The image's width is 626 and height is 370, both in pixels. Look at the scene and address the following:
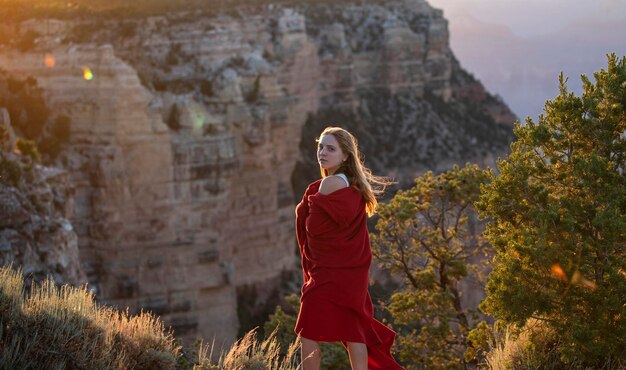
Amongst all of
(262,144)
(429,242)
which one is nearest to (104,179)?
(262,144)

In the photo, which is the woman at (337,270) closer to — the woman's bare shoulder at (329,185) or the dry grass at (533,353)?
the woman's bare shoulder at (329,185)

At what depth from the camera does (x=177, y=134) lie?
27.3 meters

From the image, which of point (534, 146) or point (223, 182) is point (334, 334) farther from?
point (223, 182)

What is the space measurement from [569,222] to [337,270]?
2287 millimetres

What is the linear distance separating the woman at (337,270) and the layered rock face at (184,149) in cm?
1979

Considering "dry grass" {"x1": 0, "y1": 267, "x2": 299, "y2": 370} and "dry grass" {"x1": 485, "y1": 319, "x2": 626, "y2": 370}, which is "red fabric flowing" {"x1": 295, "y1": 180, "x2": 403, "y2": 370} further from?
"dry grass" {"x1": 485, "y1": 319, "x2": 626, "y2": 370}

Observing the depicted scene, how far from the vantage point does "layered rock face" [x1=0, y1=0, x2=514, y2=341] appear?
26156mm

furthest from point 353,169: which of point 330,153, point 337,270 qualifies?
point 337,270

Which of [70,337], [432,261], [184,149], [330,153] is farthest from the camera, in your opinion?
[184,149]

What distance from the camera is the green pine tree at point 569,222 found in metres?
7.59

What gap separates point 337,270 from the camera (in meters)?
6.66

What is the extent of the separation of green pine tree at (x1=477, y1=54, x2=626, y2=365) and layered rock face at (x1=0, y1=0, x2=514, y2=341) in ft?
62.2

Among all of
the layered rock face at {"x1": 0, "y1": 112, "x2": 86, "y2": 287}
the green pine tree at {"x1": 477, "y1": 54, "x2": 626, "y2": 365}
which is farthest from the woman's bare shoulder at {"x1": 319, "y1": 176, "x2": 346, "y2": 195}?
the layered rock face at {"x1": 0, "y1": 112, "x2": 86, "y2": 287}

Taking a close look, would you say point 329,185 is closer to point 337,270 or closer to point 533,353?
point 337,270
